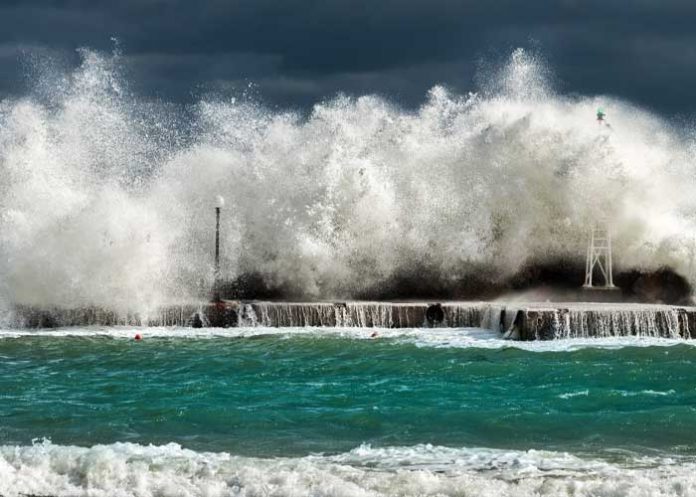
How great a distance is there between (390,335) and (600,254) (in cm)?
507

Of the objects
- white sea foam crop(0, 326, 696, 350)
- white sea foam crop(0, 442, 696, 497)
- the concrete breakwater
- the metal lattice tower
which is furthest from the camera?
the metal lattice tower

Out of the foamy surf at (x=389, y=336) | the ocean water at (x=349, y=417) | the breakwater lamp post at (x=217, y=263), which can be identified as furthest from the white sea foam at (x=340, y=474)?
the breakwater lamp post at (x=217, y=263)

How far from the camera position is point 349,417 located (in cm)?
1051

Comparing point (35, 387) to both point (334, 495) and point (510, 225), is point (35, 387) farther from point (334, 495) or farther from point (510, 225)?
point (510, 225)

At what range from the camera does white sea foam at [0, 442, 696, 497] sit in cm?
798

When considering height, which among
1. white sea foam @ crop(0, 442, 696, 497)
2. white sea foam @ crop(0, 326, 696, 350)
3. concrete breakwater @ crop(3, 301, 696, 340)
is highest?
concrete breakwater @ crop(3, 301, 696, 340)

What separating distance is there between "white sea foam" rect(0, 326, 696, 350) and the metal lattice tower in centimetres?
307

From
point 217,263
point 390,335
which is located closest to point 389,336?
point 390,335

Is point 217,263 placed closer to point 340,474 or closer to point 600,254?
point 600,254

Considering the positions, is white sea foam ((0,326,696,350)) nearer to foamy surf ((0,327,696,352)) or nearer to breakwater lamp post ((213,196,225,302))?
foamy surf ((0,327,696,352))

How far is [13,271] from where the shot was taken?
63.5 feet

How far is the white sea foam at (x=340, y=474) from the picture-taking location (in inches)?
314

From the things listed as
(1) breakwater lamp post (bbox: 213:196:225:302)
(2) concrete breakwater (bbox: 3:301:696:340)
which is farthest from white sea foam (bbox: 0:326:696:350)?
(1) breakwater lamp post (bbox: 213:196:225:302)

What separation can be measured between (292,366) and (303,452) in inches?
191
